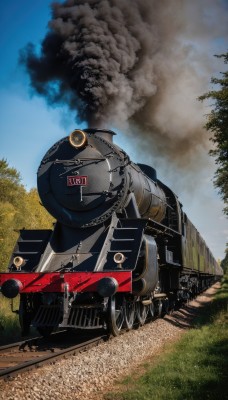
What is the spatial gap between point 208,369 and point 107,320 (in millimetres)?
2288

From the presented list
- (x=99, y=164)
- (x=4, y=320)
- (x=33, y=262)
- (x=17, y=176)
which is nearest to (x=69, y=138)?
(x=99, y=164)

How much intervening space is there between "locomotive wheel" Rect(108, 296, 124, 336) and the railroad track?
1.03ft

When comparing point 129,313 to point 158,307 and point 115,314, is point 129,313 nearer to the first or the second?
point 115,314

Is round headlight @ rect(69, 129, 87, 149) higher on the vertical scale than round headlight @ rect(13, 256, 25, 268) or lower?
higher

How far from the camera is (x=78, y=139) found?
8586 mm

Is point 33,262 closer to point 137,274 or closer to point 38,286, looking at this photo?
point 38,286

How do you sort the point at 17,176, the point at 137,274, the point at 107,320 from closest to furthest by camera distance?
the point at 107,320, the point at 137,274, the point at 17,176

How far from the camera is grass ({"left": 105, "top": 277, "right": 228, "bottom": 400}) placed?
15.2 feet

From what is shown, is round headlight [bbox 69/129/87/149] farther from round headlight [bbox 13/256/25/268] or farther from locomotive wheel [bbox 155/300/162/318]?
locomotive wheel [bbox 155/300/162/318]

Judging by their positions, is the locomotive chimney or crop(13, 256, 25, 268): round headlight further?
the locomotive chimney

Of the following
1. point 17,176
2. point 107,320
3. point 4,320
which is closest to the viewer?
point 107,320

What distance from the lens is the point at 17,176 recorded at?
110ft

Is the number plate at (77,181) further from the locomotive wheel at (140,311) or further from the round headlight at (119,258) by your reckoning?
the locomotive wheel at (140,311)

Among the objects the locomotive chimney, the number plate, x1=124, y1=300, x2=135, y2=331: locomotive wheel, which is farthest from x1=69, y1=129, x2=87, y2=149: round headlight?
x1=124, y1=300, x2=135, y2=331: locomotive wheel
